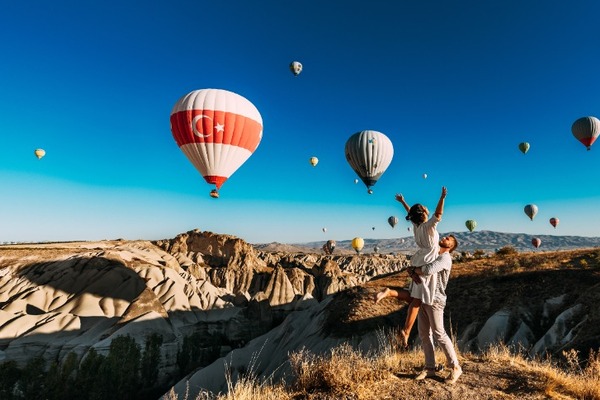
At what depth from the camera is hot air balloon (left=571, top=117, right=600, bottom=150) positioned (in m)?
40.1

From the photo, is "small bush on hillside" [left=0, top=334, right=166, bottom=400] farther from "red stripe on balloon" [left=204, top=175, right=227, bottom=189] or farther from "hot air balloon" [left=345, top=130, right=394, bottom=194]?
"hot air balloon" [left=345, top=130, right=394, bottom=194]

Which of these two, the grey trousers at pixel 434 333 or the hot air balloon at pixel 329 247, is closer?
the grey trousers at pixel 434 333

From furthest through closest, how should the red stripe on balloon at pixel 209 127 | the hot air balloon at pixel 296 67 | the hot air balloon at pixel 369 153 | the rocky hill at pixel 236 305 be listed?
the hot air balloon at pixel 296 67 → the hot air balloon at pixel 369 153 → the red stripe on balloon at pixel 209 127 → the rocky hill at pixel 236 305

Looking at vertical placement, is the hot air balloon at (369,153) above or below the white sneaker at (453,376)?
above

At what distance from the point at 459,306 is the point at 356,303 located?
5.88 meters

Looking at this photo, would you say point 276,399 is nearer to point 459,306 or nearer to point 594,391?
point 594,391

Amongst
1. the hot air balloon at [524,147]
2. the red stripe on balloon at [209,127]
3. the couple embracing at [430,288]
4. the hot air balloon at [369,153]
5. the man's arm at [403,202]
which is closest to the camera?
the couple embracing at [430,288]

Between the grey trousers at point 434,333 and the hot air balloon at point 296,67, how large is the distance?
41.4 m

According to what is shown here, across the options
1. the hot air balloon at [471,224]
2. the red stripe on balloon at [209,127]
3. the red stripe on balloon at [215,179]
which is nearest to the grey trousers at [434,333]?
the red stripe on balloon at [209,127]

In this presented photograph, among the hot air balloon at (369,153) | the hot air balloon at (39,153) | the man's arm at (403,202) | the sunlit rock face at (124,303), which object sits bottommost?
the sunlit rock face at (124,303)

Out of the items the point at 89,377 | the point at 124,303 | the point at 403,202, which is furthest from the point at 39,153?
the point at 403,202

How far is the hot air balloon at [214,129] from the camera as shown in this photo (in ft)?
80.1

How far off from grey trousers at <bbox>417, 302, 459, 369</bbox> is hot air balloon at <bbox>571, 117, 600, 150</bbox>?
48.6 metres

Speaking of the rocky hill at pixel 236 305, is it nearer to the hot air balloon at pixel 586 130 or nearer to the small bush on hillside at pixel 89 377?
the small bush on hillside at pixel 89 377
